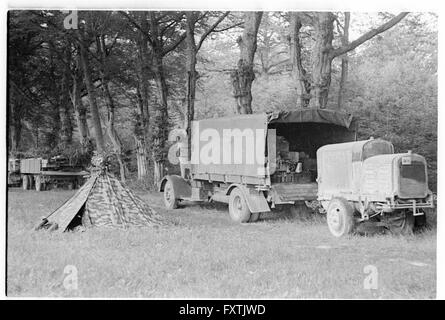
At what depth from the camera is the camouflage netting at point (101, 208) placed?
7324 mm

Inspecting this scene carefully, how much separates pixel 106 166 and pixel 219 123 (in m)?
1.98

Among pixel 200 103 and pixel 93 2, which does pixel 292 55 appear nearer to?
pixel 200 103

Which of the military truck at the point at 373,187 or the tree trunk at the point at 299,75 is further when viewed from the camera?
the tree trunk at the point at 299,75

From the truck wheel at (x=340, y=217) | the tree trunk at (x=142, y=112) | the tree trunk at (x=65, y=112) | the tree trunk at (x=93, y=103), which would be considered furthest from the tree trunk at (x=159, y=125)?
the truck wheel at (x=340, y=217)

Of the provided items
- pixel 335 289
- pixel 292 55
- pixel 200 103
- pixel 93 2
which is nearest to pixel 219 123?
pixel 200 103

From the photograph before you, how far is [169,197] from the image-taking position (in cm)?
974

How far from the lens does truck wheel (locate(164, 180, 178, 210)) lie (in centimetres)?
948

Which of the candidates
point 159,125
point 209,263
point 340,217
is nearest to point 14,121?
point 209,263

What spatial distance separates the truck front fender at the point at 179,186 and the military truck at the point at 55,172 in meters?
1.54

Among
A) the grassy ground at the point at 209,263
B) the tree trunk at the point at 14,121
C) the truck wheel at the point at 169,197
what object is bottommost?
the grassy ground at the point at 209,263

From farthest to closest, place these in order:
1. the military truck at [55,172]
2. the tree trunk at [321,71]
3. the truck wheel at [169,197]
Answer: the truck wheel at [169,197] → the tree trunk at [321,71] → the military truck at [55,172]

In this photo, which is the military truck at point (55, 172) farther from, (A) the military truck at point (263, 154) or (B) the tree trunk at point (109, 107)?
(A) the military truck at point (263, 154)

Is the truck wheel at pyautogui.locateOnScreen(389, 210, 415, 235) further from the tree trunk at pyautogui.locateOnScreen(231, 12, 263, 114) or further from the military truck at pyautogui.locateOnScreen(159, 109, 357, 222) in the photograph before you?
the tree trunk at pyautogui.locateOnScreen(231, 12, 263, 114)

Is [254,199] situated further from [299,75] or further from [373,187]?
[299,75]
